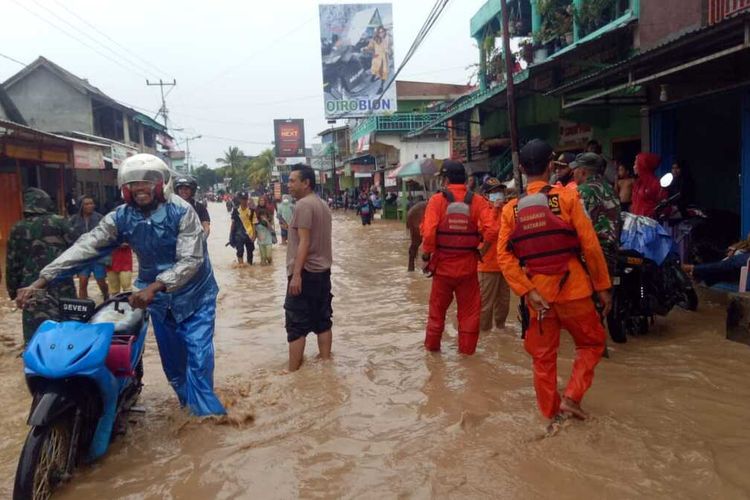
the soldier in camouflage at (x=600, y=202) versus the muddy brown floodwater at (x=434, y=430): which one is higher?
the soldier in camouflage at (x=600, y=202)

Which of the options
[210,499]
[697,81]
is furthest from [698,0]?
[210,499]

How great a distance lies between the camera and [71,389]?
3.16 m

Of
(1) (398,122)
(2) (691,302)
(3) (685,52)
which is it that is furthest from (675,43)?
(1) (398,122)

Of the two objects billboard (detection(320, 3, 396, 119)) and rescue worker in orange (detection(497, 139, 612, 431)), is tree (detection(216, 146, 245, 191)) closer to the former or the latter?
billboard (detection(320, 3, 396, 119))

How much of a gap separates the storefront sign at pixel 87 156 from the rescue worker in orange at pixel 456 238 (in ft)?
48.1

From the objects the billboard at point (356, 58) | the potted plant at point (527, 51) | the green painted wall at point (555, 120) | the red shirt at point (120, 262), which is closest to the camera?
the red shirt at point (120, 262)

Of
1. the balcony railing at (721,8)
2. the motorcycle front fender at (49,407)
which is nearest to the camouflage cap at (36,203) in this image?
the motorcycle front fender at (49,407)

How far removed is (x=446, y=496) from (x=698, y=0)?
8.11 metres

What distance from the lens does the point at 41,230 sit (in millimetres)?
5879

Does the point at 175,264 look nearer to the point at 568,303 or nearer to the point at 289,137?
the point at 568,303

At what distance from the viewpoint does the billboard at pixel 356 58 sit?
3331 centimetres

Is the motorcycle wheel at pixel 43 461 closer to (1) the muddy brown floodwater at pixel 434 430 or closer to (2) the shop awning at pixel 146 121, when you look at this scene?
(1) the muddy brown floodwater at pixel 434 430

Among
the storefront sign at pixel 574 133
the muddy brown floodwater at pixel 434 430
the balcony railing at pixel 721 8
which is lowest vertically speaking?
the muddy brown floodwater at pixel 434 430

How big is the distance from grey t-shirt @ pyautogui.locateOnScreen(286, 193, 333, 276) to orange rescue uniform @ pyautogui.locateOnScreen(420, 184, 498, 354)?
80 centimetres
